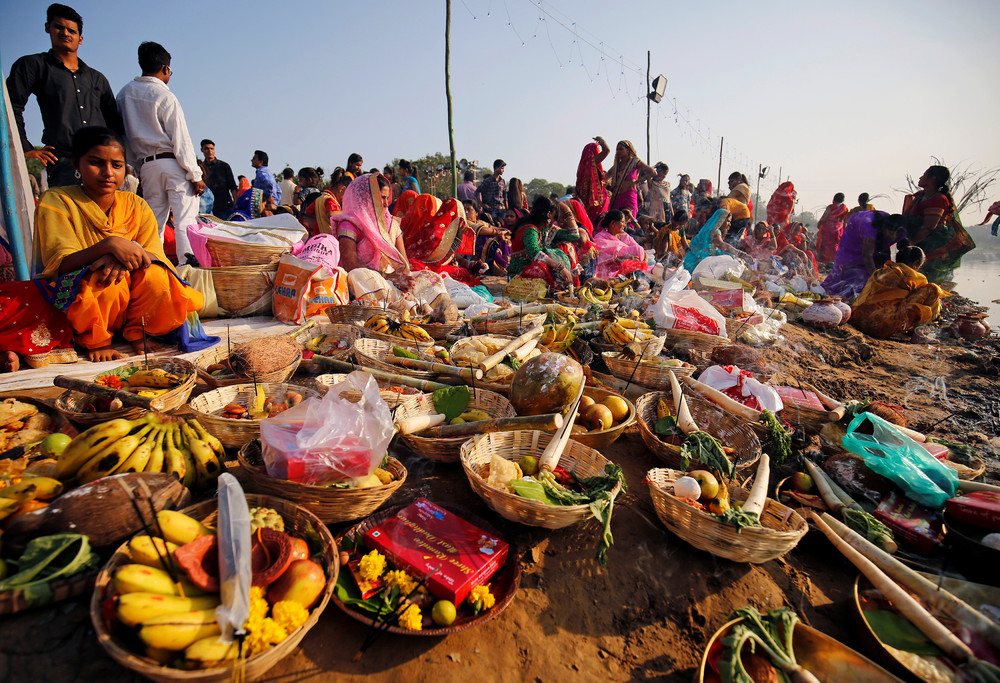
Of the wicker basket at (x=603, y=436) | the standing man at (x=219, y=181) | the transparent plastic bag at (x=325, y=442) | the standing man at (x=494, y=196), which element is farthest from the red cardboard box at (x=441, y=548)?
the standing man at (x=494, y=196)

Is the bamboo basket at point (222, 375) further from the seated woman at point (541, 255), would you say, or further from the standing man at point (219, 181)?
the standing man at point (219, 181)

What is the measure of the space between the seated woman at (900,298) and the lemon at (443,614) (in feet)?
27.6

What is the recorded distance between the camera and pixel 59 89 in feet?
13.3

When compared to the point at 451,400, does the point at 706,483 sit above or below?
below

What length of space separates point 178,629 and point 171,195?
512 centimetres

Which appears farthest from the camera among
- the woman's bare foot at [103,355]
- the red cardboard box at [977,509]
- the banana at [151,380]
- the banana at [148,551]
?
the woman's bare foot at [103,355]

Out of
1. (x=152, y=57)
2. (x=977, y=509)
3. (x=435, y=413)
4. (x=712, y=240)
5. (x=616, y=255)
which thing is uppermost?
(x=152, y=57)

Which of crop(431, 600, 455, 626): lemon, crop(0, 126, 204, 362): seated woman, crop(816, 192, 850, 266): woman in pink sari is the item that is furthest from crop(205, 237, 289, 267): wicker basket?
crop(816, 192, 850, 266): woman in pink sari

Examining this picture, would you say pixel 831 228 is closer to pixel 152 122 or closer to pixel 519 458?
pixel 519 458

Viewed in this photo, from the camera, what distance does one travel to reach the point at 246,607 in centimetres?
124

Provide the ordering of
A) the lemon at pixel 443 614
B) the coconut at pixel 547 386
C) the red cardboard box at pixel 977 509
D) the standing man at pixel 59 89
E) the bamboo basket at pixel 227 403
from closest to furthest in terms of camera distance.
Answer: the lemon at pixel 443 614 < the red cardboard box at pixel 977 509 < the bamboo basket at pixel 227 403 < the coconut at pixel 547 386 < the standing man at pixel 59 89

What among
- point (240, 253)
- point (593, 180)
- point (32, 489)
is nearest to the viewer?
point (32, 489)

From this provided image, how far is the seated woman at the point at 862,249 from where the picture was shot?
26.3 feet

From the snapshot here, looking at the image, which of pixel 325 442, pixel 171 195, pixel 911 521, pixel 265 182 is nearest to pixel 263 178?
pixel 265 182
